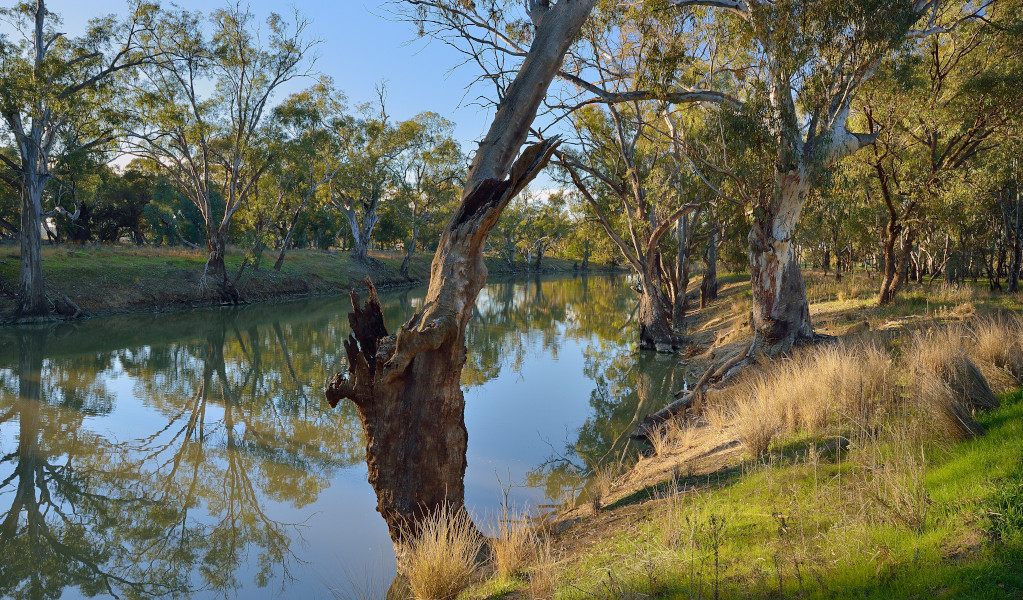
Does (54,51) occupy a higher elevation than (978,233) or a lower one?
higher

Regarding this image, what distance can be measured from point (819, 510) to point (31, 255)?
22.5 metres

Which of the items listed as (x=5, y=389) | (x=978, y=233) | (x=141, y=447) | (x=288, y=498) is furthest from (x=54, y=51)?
(x=978, y=233)

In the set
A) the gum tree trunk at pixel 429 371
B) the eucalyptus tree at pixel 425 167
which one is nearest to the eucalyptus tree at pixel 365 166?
the eucalyptus tree at pixel 425 167

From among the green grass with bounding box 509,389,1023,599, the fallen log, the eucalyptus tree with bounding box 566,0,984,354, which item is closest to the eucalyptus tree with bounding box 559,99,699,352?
the eucalyptus tree with bounding box 566,0,984,354

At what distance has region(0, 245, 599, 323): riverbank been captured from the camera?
20.6 metres

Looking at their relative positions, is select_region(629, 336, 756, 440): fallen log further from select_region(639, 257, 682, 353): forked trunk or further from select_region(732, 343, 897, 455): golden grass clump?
select_region(639, 257, 682, 353): forked trunk

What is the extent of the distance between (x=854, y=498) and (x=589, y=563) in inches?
68.0

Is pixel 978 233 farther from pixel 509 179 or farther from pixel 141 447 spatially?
pixel 141 447

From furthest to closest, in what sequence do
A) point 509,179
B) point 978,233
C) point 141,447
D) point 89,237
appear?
point 89,237, point 978,233, point 141,447, point 509,179

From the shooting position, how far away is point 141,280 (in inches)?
943

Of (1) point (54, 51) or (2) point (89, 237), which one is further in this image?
(2) point (89, 237)

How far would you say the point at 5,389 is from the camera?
1073 cm

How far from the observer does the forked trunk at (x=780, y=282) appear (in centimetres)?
992

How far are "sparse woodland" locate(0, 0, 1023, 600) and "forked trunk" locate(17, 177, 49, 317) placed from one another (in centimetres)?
8
